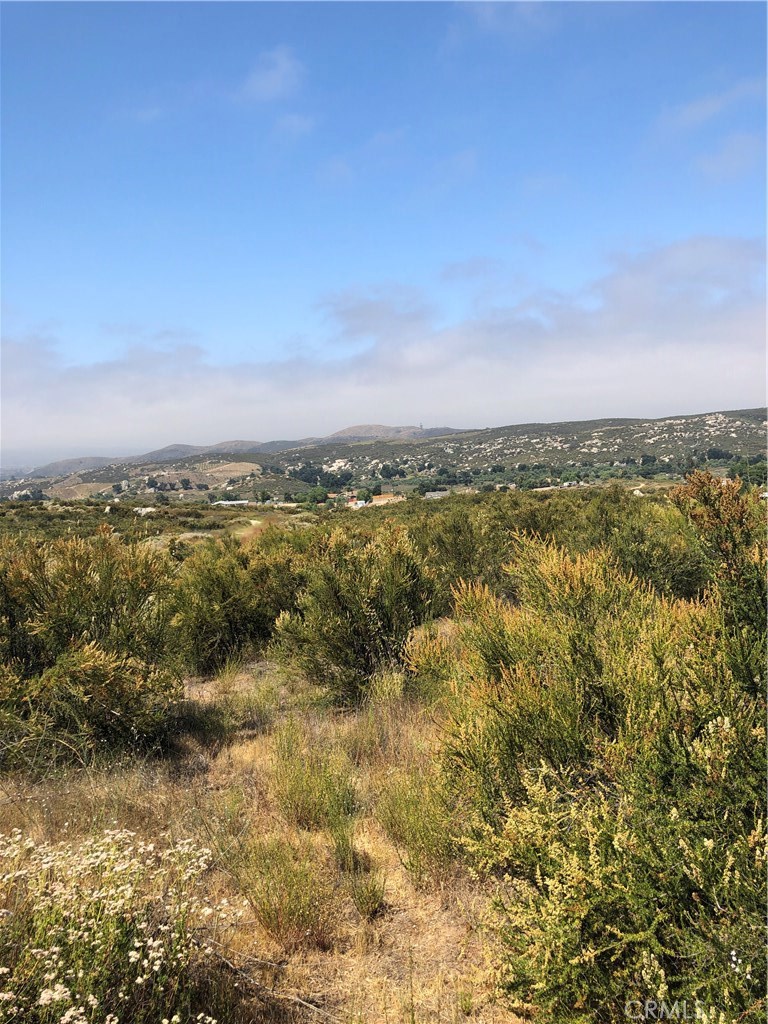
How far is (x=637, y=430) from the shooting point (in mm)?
131625

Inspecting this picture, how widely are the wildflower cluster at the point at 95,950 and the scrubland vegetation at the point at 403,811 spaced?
0.02 meters

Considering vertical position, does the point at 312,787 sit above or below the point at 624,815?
below

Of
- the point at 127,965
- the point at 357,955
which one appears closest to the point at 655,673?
the point at 357,955

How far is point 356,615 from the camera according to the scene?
21.1 ft

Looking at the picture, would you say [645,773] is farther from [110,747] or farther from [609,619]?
[110,747]

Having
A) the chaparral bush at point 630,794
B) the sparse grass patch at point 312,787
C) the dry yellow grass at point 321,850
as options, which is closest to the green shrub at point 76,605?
the dry yellow grass at point 321,850

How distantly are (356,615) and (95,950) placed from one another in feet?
14.9

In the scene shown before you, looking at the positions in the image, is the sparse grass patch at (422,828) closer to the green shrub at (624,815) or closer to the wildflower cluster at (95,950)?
the green shrub at (624,815)

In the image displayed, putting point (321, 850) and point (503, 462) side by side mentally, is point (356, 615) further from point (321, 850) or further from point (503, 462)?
point (503, 462)

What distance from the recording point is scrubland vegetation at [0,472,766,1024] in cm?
191

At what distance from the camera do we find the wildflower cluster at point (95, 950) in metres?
1.76

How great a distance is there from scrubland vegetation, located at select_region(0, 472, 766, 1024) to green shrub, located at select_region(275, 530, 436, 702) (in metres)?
0.24

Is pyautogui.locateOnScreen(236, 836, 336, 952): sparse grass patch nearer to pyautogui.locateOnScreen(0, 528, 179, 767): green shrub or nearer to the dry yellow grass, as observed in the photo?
the dry yellow grass

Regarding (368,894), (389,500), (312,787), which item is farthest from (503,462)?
(368,894)
